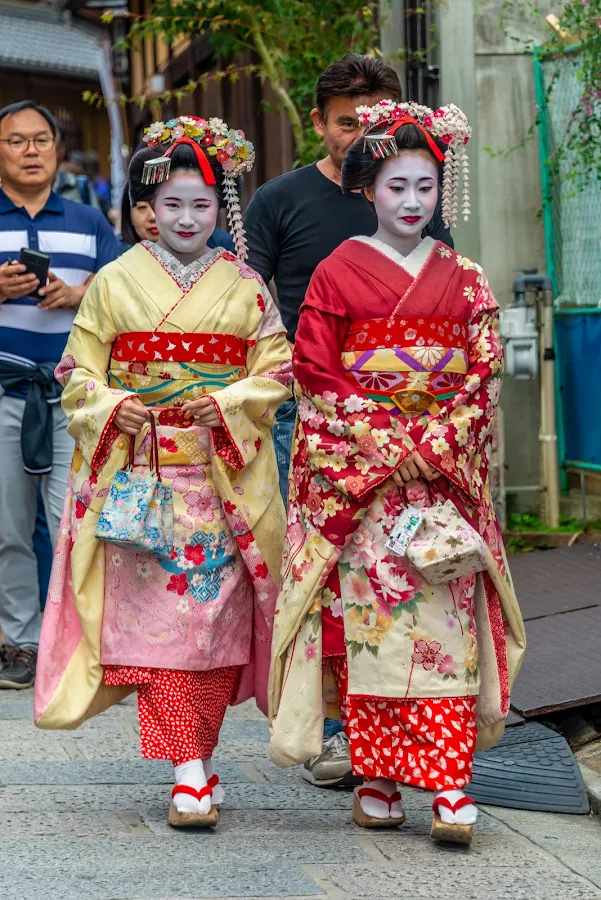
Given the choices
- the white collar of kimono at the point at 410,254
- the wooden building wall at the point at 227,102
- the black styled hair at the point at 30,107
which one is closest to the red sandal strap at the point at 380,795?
the white collar of kimono at the point at 410,254

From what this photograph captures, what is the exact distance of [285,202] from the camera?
469 cm

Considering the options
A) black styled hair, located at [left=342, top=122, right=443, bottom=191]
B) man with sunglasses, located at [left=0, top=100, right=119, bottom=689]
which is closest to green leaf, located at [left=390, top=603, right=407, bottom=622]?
black styled hair, located at [left=342, top=122, right=443, bottom=191]

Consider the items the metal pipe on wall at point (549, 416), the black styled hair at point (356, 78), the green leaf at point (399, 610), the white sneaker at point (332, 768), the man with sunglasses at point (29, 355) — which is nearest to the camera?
the green leaf at point (399, 610)

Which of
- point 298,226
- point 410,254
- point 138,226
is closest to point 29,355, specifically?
point 138,226

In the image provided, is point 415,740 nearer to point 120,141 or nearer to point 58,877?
point 58,877

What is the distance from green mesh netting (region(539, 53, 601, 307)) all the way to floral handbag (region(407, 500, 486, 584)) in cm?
357

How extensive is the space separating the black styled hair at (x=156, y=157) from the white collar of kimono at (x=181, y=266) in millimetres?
155

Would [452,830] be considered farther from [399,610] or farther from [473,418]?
[473,418]

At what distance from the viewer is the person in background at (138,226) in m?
4.43

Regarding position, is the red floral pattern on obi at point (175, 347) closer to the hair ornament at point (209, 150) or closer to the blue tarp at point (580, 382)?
the hair ornament at point (209, 150)

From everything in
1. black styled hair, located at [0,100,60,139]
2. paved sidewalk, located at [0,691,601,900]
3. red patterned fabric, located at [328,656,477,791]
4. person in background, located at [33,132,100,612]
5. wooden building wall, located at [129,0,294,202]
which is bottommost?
paved sidewalk, located at [0,691,601,900]

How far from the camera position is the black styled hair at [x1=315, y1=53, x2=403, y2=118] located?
454 cm

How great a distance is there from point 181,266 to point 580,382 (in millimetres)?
3635

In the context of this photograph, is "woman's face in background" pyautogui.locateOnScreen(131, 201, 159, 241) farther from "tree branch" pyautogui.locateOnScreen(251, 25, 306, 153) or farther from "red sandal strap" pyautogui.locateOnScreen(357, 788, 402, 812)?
"tree branch" pyautogui.locateOnScreen(251, 25, 306, 153)
